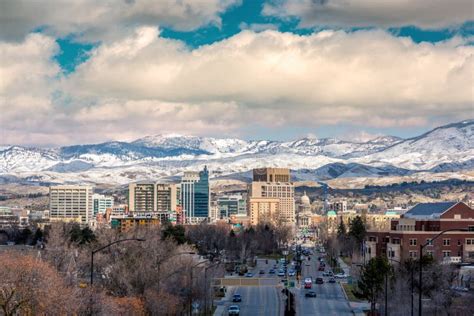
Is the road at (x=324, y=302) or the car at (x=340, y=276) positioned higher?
the car at (x=340, y=276)

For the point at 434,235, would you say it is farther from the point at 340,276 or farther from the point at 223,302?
the point at 223,302

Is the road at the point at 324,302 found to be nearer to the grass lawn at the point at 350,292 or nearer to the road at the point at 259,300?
the grass lawn at the point at 350,292

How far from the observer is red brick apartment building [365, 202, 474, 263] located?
147 m

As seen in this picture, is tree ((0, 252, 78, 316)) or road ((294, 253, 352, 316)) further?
road ((294, 253, 352, 316))

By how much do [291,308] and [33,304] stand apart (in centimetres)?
4615

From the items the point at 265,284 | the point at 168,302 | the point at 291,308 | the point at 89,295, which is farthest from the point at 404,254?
the point at 89,295

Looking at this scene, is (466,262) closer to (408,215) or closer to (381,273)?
(408,215)

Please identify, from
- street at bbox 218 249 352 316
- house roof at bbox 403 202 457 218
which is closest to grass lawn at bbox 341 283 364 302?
street at bbox 218 249 352 316

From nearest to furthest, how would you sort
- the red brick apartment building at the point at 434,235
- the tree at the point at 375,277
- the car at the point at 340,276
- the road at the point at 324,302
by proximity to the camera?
the tree at the point at 375,277 < the road at the point at 324,302 < the red brick apartment building at the point at 434,235 < the car at the point at 340,276

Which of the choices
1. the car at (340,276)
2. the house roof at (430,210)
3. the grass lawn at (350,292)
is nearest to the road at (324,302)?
the grass lawn at (350,292)

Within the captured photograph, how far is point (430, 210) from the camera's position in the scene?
6265 inches

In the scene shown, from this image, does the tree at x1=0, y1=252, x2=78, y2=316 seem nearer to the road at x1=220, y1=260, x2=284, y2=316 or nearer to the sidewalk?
the sidewalk

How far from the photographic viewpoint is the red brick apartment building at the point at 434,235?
146750mm

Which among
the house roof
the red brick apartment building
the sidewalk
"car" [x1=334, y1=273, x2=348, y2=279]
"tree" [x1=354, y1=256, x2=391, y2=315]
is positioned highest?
the house roof
